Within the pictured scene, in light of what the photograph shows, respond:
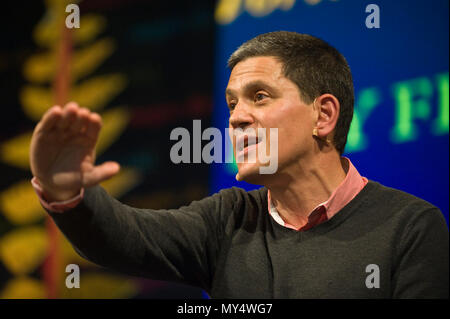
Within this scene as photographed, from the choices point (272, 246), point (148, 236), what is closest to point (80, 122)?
point (148, 236)

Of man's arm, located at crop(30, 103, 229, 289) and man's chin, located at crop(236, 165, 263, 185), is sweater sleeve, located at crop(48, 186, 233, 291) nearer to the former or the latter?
man's arm, located at crop(30, 103, 229, 289)

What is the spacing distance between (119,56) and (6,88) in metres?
0.60

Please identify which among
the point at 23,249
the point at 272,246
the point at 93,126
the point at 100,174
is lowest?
the point at 23,249

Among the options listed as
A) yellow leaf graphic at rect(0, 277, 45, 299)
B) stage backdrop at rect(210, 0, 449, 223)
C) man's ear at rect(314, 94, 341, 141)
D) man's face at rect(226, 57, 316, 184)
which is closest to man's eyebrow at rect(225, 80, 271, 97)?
man's face at rect(226, 57, 316, 184)

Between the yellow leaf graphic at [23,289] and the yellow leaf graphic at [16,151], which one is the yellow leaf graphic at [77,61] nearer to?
the yellow leaf graphic at [16,151]

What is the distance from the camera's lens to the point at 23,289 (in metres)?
2.61

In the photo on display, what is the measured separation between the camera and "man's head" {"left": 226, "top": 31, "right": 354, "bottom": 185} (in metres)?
1.57

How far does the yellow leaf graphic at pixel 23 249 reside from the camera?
2650mm

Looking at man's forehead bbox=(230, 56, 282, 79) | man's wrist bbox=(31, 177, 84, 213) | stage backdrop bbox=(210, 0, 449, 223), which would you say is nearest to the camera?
man's wrist bbox=(31, 177, 84, 213)

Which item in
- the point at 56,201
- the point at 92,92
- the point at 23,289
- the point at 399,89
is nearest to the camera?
the point at 56,201

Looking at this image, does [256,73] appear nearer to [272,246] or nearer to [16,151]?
[272,246]

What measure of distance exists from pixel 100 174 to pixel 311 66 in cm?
79

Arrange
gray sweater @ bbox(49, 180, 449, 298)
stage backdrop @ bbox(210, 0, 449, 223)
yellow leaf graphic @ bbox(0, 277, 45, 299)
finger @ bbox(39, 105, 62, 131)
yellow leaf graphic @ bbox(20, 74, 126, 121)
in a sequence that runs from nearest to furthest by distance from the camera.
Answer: finger @ bbox(39, 105, 62, 131), gray sweater @ bbox(49, 180, 449, 298), stage backdrop @ bbox(210, 0, 449, 223), yellow leaf graphic @ bbox(0, 277, 45, 299), yellow leaf graphic @ bbox(20, 74, 126, 121)

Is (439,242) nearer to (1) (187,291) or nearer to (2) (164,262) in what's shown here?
(2) (164,262)
